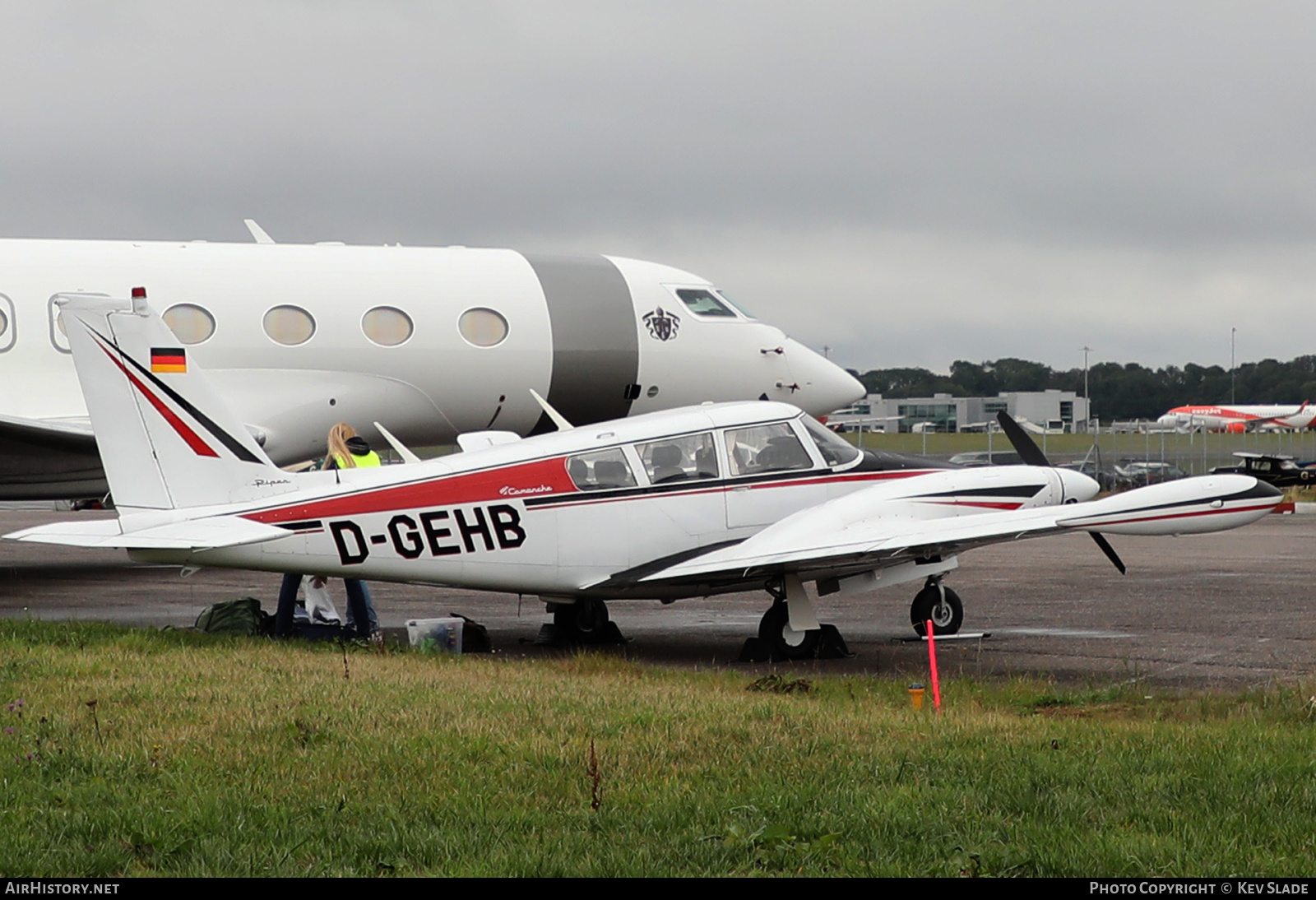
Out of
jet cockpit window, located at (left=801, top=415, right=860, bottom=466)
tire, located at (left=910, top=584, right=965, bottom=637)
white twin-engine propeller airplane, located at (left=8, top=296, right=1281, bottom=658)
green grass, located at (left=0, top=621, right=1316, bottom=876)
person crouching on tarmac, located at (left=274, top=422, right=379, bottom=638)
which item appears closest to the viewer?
green grass, located at (left=0, top=621, right=1316, bottom=876)

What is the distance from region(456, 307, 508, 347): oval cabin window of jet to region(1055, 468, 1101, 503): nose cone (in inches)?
349

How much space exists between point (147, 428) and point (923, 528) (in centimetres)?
648

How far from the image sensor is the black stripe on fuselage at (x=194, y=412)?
11773 mm

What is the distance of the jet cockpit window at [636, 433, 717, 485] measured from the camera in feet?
40.7

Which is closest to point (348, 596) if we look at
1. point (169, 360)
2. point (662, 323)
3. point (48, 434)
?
point (169, 360)

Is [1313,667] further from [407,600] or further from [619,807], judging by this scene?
[407,600]

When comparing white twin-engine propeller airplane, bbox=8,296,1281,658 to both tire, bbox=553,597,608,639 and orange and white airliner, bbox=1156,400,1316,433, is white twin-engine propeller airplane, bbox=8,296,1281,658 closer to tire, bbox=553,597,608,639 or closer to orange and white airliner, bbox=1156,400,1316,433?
tire, bbox=553,597,608,639

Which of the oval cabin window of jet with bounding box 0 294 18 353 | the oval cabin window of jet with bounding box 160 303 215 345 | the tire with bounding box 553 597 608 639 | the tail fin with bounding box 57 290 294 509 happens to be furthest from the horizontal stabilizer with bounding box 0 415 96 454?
the tire with bounding box 553 597 608 639

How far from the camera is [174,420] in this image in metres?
11.8

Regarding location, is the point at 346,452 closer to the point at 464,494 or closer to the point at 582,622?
the point at 464,494

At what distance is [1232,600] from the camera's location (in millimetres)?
16453

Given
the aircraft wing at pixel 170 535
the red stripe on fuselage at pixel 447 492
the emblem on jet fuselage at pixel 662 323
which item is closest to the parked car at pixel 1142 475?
the emblem on jet fuselage at pixel 662 323

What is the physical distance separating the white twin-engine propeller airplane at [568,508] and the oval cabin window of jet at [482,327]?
750 cm
